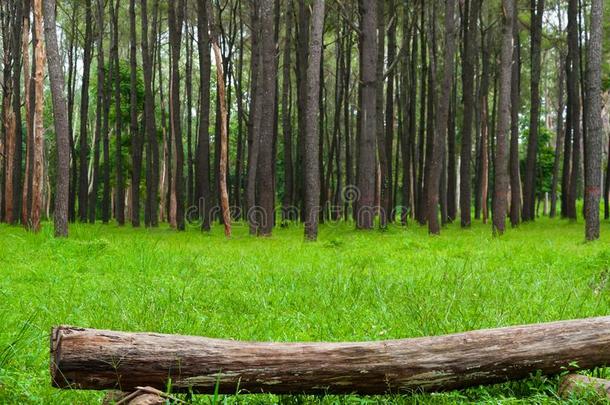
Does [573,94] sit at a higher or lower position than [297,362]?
higher

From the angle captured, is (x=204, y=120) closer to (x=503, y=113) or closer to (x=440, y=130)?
(x=440, y=130)

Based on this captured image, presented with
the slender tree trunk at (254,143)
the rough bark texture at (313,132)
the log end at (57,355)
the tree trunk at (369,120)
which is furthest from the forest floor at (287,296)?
the slender tree trunk at (254,143)

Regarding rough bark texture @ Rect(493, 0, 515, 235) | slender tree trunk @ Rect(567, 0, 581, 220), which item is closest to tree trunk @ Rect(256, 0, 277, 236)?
rough bark texture @ Rect(493, 0, 515, 235)

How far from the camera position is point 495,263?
946 cm

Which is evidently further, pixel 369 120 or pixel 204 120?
pixel 204 120

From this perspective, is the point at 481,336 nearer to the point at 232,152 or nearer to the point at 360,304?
the point at 360,304

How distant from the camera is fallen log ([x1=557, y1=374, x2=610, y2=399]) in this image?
3434mm

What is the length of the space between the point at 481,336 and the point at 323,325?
218 cm

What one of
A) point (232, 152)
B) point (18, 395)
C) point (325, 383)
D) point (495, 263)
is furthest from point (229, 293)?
point (232, 152)

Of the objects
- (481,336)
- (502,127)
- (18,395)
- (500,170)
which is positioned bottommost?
(18,395)

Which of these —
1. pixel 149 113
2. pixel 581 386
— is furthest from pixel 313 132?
pixel 581 386

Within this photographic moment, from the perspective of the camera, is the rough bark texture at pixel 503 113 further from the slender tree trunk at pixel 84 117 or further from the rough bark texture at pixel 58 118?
the slender tree trunk at pixel 84 117

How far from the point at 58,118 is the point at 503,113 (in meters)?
10.8

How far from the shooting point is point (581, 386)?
3494 mm
